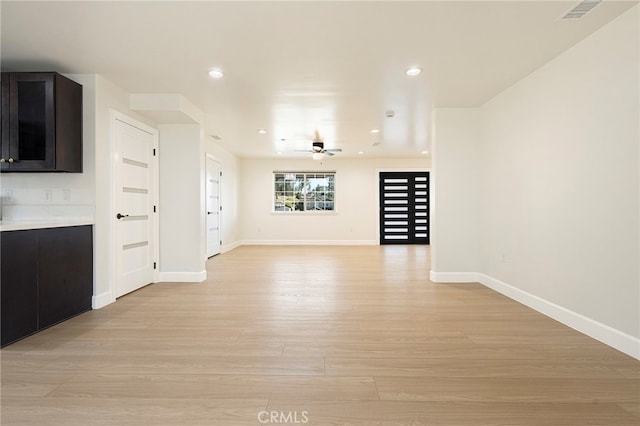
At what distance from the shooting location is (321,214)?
30.1 ft

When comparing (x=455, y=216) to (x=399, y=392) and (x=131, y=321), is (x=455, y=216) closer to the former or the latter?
(x=399, y=392)

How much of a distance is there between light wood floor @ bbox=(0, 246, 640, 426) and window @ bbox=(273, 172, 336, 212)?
5.72m

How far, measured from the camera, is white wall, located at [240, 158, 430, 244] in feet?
29.9

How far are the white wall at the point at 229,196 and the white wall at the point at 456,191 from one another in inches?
180

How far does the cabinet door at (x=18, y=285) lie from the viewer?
238 cm

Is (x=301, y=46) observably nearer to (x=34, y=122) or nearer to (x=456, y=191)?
(x=34, y=122)

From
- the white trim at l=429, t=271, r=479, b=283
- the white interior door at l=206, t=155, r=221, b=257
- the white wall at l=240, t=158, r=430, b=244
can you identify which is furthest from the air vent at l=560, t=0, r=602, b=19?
the white wall at l=240, t=158, r=430, b=244

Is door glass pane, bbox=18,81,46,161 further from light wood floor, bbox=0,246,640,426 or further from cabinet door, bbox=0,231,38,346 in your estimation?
light wood floor, bbox=0,246,640,426

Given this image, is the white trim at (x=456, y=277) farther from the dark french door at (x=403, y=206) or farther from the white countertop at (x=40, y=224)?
the dark french door at (x=403, y=206)

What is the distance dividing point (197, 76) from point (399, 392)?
11.0 ft

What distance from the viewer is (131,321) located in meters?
2.94

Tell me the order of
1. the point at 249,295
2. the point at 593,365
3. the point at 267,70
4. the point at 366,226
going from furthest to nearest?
the point at 366,226 → the point at 249,295 → the point at 267,70 → the point at 593,365

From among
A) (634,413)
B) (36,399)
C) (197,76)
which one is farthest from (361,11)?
(36,399)

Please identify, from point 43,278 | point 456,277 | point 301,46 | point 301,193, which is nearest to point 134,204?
point 43,278
